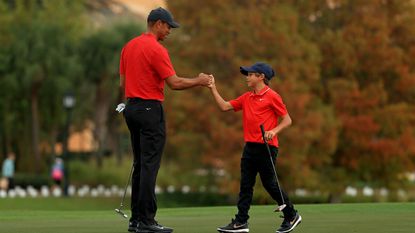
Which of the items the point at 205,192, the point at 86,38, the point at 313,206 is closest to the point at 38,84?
the point at 86,38

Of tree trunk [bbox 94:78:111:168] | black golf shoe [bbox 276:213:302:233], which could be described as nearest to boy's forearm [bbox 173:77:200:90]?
black golf shoe [bbox 276:213:302:233]

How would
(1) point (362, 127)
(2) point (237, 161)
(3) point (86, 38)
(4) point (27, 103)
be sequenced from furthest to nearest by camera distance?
(3) point (86, 38) → (4) point (27, 103) → (1) point (362, 127) → (2) point (237, 161)

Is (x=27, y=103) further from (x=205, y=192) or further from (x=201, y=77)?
(x=201, y=77)

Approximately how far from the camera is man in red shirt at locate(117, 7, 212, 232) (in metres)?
12.1

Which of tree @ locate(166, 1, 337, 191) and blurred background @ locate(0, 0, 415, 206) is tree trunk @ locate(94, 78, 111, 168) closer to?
blurred background @ locate(0, 0, 415, 206)

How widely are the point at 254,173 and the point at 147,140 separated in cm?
137

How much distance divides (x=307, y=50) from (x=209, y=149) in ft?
19.3

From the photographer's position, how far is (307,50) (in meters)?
49.5

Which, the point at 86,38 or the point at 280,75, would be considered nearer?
the point at 280,75

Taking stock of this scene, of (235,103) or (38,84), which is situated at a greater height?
(38,84)

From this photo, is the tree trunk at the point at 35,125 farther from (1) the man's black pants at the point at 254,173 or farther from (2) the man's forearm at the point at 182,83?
(2) the man's forearm at the point at 182,83

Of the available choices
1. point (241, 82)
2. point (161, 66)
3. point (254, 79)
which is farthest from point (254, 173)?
point (241, 82)

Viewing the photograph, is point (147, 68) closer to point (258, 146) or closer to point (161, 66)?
point (161, 66)

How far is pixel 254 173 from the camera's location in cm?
1284
